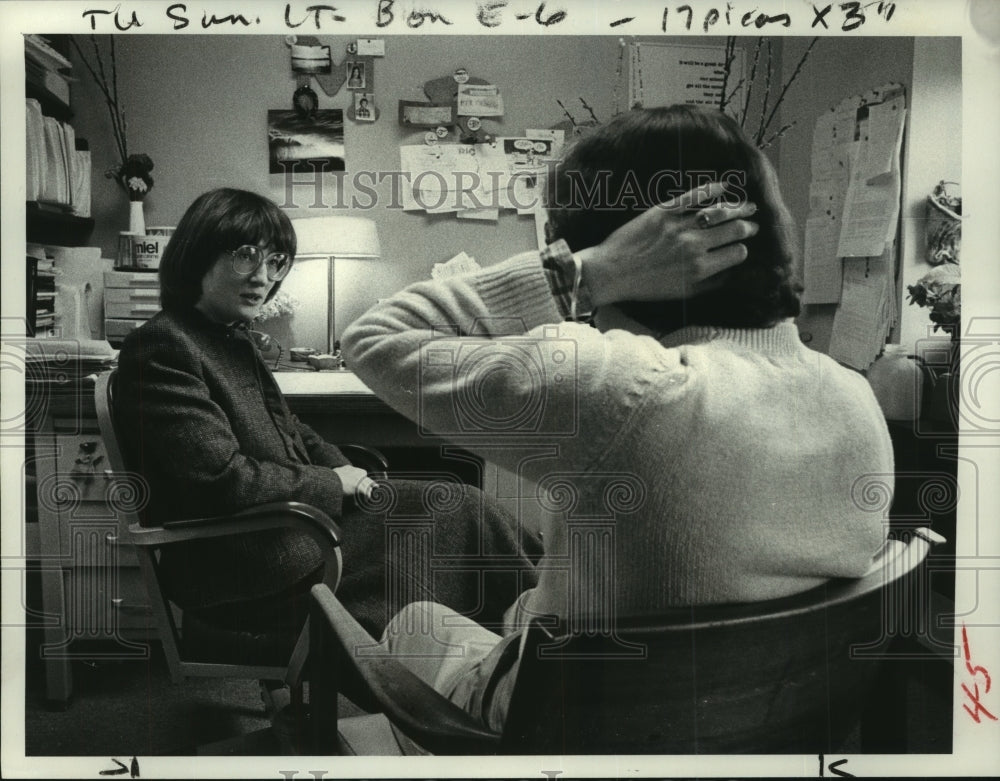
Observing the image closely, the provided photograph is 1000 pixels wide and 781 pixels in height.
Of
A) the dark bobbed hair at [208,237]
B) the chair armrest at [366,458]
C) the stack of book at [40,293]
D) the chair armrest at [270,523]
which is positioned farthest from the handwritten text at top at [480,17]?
the chair armrest at [270,523]

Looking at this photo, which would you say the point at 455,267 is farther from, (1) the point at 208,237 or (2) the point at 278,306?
(1) the point at 208,237

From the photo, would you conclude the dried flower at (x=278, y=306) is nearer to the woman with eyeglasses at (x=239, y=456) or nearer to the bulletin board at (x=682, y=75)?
the woman with eyeglasses at (x=239, y=456)

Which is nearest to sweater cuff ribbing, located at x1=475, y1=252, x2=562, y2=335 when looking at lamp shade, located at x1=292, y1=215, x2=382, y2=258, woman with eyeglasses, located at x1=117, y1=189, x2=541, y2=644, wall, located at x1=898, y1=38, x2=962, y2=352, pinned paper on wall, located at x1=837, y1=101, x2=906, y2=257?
lamp shade, located at x1=292, y1=215, x2=382, y2=258

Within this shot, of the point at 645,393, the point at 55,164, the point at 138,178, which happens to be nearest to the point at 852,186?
the point at 645,393

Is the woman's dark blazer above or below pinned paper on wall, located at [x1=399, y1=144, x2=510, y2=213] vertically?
below

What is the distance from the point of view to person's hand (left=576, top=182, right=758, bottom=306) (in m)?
1.58

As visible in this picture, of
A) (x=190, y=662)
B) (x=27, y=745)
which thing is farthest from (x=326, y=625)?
(x=27, y=745)

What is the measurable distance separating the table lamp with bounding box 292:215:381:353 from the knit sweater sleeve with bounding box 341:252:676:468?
0.13 m

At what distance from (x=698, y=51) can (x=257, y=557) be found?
51.1 inches

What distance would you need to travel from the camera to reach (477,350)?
63.3 inches

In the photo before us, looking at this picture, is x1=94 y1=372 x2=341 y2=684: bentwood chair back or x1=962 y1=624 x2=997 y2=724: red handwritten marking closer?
x1=94 y1=372 x2=341 y2=684: bentwood chair back

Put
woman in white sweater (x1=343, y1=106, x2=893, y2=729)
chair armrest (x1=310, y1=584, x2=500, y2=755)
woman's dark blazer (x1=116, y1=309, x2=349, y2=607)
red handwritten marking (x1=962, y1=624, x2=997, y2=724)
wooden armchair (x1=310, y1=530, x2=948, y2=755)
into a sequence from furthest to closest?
red handwritten marking (x1=962, y1=624, x2=997, y2=724) → woman's dark blazer (x1=116, y1=309, x2=349, y2=607) → chair armrest (x1=310, y1=584, x2=500, y2=755) → woman in white sweater (x1=343, y1=106, x2=893, y2=729) → wooden armchair (x1=310, y1=530, x2=948, y2=755)

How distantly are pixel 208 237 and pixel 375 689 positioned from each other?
0.89 metres

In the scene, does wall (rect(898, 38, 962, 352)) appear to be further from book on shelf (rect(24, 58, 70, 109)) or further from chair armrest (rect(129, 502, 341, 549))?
book on shelf (rect(24, 58, 70, 109))
